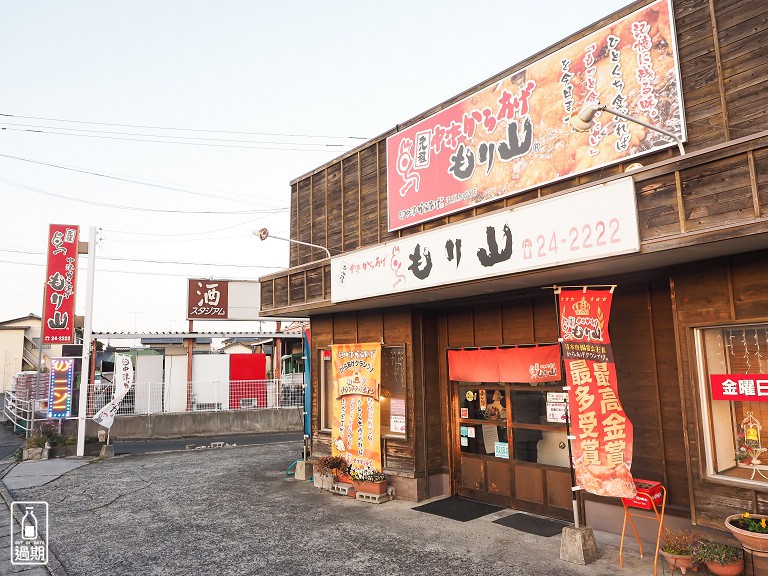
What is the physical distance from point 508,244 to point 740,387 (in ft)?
12.9

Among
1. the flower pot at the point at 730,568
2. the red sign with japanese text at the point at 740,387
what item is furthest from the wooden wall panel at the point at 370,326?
the flower pot at the point at 730,568

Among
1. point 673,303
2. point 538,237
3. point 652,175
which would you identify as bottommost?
point 673,303

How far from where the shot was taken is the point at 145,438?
984 inches

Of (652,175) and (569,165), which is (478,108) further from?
(652,175)

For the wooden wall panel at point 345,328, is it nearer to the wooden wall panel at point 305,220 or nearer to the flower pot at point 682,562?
the wooden wall panel at point 305,220

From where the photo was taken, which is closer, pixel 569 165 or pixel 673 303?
pixel 673 303

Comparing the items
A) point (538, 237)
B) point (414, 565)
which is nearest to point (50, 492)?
point (414, 565)

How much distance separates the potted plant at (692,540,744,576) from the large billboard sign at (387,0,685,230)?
5.86m

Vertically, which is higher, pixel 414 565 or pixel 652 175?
pixel 652 175

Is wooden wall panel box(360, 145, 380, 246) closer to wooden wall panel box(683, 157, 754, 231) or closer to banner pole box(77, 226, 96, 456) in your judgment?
wooden wall panel box(683, 157, 754, 231)

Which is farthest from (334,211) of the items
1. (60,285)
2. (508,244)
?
(60,285)

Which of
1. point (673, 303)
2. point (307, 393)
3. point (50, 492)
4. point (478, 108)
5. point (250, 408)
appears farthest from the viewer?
point (250, 408)

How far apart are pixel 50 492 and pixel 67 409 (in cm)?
785

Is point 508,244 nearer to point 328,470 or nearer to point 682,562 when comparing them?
point 682,562
